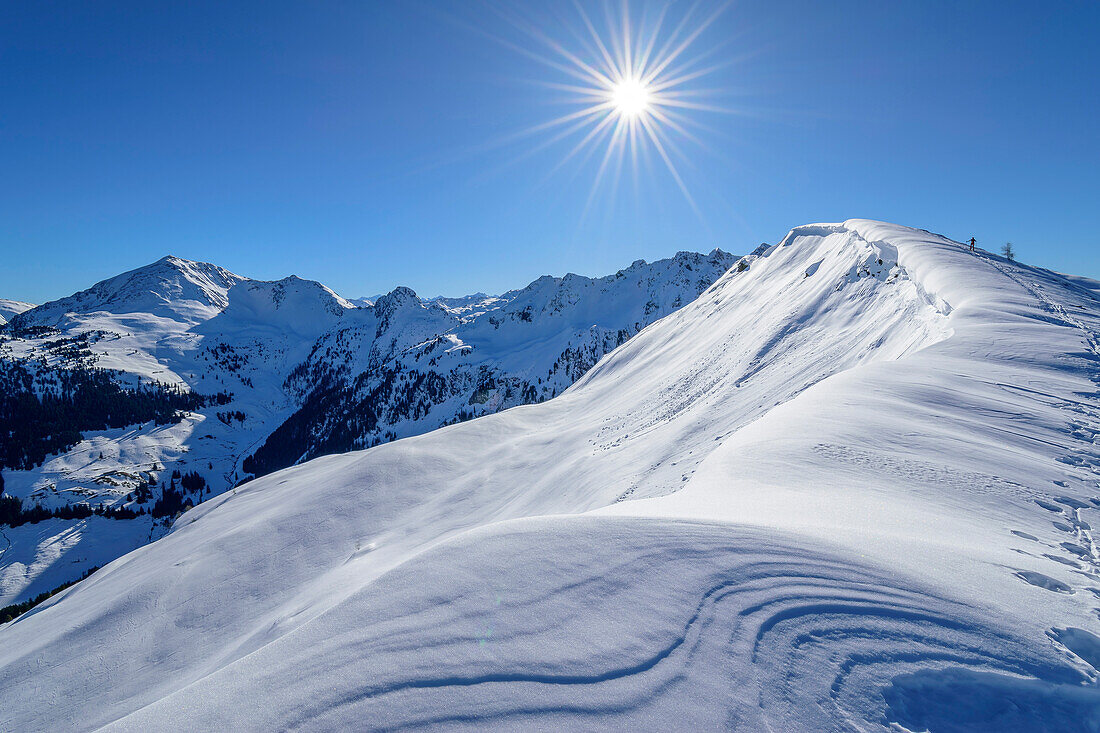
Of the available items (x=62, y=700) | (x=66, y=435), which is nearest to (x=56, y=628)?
(x=62, y=700)

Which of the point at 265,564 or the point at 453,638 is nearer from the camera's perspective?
the point at 453,638

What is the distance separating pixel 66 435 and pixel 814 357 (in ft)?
864

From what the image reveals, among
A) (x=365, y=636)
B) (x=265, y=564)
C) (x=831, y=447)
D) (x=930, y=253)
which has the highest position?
(x=930, y=253)

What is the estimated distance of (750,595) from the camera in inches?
161

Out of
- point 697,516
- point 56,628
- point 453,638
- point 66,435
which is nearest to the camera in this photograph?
point 453,638

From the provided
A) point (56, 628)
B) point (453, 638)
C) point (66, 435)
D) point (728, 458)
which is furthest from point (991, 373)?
point (66, 435)

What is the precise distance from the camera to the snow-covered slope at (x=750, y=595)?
317 centimetres

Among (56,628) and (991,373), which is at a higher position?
(991,373)

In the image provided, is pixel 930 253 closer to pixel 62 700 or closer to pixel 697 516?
pixel 697 516

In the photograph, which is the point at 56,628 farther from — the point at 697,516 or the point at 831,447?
the point at 831,447

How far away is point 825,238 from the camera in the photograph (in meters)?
44.6

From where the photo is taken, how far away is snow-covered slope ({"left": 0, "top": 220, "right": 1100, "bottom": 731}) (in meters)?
3.17

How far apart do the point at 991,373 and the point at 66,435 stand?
879ft

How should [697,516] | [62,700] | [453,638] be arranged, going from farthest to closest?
1. [62,700]
2. [697,516]
3. [453,638]
